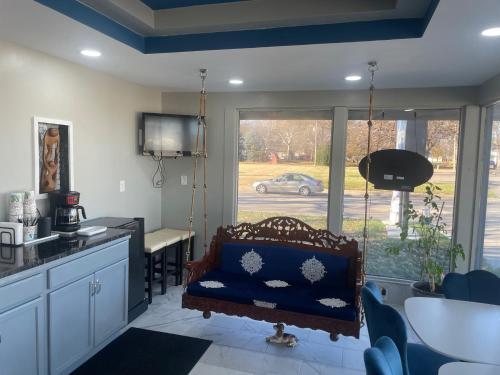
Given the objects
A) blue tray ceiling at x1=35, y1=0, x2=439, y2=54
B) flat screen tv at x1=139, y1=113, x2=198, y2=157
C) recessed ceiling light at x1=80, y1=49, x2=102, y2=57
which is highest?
blue tray ceiling at x1=35, y1=0, x2=439, y2=54

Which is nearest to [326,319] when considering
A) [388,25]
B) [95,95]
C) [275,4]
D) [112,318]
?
[112,318]

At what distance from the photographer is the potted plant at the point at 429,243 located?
363 centimetres

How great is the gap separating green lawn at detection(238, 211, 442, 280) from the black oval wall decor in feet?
1.52

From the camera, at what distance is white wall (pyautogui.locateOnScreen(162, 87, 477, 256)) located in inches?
154

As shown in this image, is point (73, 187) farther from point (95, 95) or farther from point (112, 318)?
point (112, 318)

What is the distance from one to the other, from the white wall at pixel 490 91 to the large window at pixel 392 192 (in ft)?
0.95

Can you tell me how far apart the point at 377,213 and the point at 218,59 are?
94.1 inches

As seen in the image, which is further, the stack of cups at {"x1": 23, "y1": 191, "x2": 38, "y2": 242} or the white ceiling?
the stack of cups at {"x1": 23, "y1": 191, "x2": 38, "y2": 242}

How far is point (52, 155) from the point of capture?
3.06m

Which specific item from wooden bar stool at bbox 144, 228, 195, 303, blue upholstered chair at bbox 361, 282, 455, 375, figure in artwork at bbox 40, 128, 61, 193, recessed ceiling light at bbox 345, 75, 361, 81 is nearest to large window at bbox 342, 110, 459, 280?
recessed ceiling light at bbox 345, 75, 361, 81

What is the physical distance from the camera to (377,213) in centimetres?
415

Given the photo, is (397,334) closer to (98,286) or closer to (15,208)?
(98,286)

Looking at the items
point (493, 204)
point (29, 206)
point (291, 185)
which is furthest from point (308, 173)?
point (29, 206)

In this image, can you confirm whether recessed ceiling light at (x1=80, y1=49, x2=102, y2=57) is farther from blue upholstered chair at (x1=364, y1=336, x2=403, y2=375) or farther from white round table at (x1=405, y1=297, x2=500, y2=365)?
white round table at (x1=405, y1=297, x2=500, y2=365)
